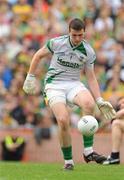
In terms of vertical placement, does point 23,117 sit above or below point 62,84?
below

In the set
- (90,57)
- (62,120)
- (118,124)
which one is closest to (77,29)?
(90,57)

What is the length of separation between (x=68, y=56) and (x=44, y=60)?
7.75 metres

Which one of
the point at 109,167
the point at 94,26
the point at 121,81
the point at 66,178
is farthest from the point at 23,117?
the point at 66,178

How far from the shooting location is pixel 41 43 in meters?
20.0

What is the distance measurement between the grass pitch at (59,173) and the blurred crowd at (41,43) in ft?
15.3

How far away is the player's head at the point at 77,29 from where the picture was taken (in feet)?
36.6

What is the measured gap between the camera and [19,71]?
61.4 feet

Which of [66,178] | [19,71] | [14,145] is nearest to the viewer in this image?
[66,178]

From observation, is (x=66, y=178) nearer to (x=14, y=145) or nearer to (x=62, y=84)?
(x=62, y=84)

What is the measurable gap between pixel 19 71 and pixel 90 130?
24.8 ft

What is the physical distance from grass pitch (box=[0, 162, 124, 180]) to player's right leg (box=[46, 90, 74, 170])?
25 centimetres

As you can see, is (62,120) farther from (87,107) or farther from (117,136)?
(117,136)

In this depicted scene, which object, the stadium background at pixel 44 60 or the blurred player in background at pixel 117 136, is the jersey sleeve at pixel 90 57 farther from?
the stadium background at pixel 44 60

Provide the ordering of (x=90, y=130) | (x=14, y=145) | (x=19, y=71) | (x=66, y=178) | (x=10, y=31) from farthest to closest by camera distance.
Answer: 1. (x=10, y=31)
2. (x=19, y=71)
3. (x=14, y=145)
4. (x=90, y=130)
5. (x=66, y=178)
